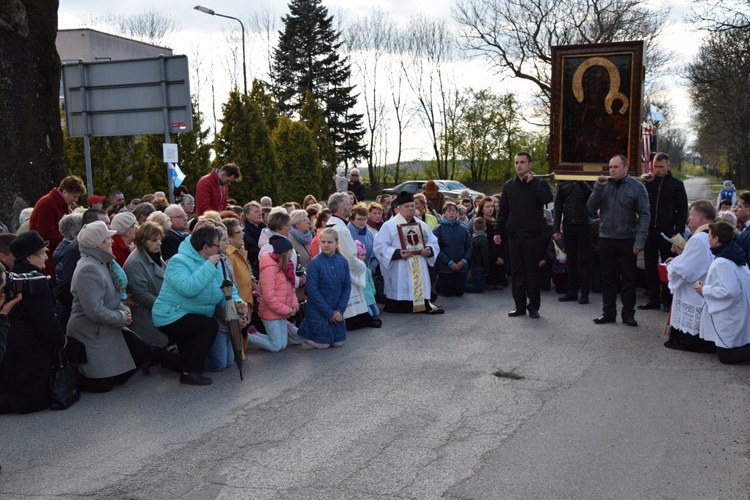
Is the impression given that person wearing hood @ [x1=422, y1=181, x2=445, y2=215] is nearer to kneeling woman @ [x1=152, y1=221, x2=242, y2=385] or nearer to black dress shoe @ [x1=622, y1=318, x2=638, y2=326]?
black dress shoe @ [x1=622, y1=318, x2=638, y2=326]

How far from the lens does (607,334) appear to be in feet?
31.8

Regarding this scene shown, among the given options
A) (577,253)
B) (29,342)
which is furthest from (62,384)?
(577,253)

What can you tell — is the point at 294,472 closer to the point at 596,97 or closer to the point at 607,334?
the point at 607,334

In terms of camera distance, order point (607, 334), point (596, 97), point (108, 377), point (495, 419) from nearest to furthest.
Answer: point (495, 419) < point (108, 377) < point (607, 334) < point (596, 97)

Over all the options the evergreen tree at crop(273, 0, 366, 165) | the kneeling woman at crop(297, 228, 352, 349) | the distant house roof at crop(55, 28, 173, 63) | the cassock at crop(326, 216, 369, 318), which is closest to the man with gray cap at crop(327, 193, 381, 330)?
the cassock at crop(326, 216, 369, 318)

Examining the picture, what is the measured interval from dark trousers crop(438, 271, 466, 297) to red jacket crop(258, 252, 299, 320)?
439cm

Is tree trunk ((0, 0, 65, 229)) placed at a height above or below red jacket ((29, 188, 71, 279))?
above

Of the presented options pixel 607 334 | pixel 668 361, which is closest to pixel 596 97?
pixel 607 334

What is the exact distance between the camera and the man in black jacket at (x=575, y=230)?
1235cm

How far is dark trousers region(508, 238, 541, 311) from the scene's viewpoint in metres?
10.9

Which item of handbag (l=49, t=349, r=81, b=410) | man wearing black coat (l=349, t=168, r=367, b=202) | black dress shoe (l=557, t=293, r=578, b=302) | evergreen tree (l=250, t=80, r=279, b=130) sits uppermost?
evergreen tree (l=250, t=80, r=279, b=130)

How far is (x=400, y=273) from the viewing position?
1170cm

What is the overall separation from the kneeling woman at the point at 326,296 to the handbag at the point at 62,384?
2.94 metres

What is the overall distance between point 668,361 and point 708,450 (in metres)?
2.81
